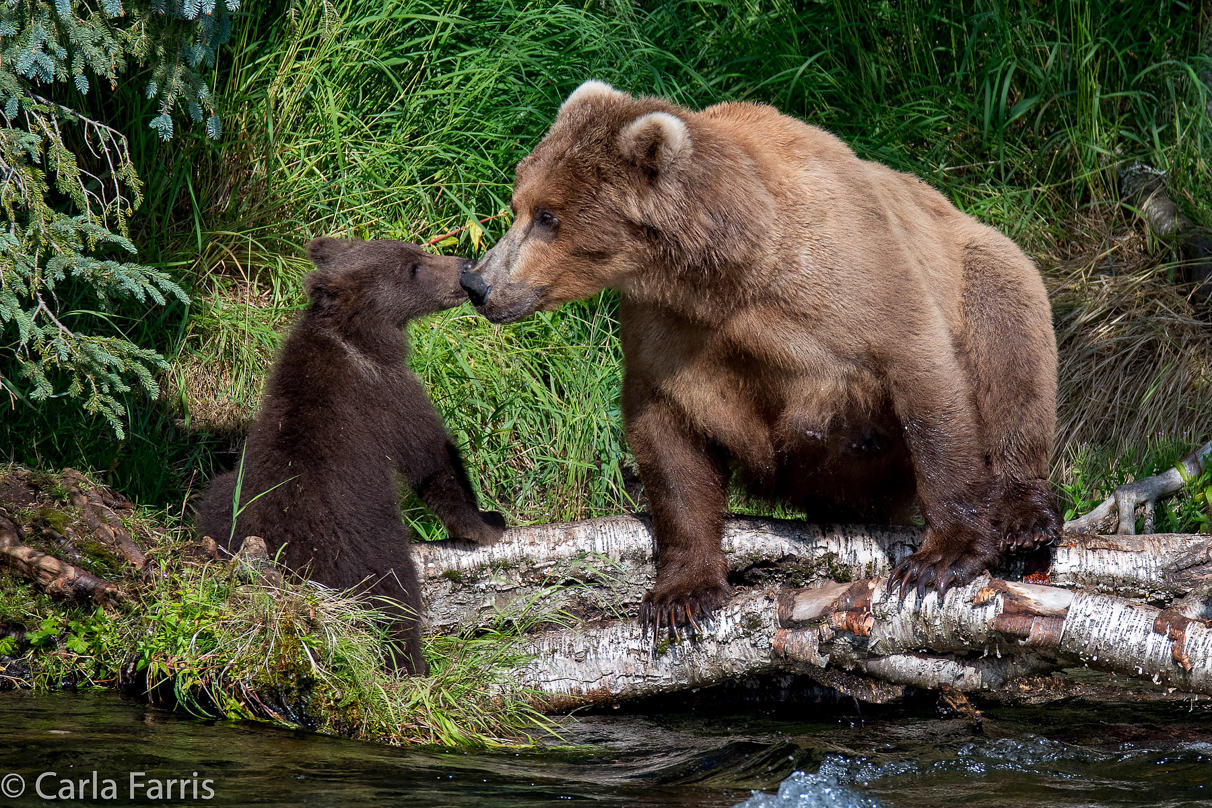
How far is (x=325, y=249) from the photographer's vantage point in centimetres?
545

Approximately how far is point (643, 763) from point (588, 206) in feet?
6.41

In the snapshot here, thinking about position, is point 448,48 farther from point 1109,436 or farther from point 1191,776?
point 1191,776

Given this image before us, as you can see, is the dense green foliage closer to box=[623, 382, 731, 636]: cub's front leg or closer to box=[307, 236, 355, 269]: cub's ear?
box=[307, 236, 355, 269]: cub's ear

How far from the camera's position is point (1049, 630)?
12.6 feet

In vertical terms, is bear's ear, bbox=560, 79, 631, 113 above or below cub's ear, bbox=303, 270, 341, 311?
above

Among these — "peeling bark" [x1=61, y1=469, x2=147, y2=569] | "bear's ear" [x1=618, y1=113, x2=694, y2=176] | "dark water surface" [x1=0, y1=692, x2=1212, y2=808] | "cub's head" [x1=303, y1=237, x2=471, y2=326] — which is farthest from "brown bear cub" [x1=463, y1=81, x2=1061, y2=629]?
"peeling bark" [x1=61, y1=469, x2=147, y2=569]

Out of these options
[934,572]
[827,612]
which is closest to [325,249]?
[827,612]

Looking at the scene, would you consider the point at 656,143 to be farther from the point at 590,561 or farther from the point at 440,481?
the point at 590,561

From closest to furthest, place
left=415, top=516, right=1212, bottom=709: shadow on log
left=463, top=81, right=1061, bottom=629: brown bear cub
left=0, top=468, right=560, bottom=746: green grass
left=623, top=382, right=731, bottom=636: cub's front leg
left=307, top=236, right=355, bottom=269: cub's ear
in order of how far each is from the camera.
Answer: left=415, top=516, right=1212, bottom=709: shadow on log → left=0, top=468, right=560, bottom=746: green grass → left=463, top=81, right=1061, bottom=629: brown bear cub → left=623, top=382, right=731, bottom=636: cub's front leg → left=307, top=236, right=355, bottom=269: cub's ear

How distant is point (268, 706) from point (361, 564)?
648 mm

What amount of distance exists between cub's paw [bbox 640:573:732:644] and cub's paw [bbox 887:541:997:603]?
73cm

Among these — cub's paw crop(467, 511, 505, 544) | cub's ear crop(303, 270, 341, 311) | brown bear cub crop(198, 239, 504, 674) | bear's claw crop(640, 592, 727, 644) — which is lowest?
bear's claw crop(640, 592, 727, 644)

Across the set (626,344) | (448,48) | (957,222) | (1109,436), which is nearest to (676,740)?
(626,344)

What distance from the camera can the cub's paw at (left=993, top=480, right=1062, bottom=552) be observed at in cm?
471
